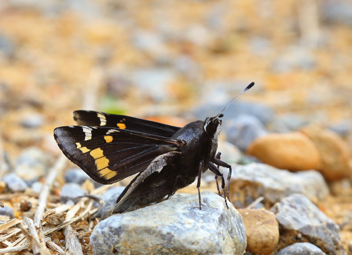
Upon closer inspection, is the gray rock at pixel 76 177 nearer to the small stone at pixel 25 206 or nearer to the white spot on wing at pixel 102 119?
the small stone at pixel 25 206

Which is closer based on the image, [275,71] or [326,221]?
[326,221]

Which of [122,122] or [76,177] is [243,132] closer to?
[76,177]

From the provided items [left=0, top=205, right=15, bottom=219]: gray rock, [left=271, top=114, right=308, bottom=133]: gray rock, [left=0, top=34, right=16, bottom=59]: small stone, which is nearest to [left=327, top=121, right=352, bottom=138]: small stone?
[left=271, top=114, right=308, bottom=133]: gray rock

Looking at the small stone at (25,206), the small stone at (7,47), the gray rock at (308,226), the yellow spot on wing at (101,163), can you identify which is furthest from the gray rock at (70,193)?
the small stone at (7,47)

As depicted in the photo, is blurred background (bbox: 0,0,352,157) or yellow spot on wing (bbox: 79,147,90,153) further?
blurred background (bbox: 0,0,352,157)

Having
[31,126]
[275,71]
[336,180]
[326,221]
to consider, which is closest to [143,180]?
[326,221]

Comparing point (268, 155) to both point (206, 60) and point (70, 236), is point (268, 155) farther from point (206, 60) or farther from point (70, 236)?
point (206, 60)

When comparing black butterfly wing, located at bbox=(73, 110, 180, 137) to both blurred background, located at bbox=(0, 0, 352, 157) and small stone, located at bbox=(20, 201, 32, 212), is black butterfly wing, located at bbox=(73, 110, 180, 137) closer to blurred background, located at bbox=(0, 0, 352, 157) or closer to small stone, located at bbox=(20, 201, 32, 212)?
small stone, located at bbox=(20, 201, 32, 212)
